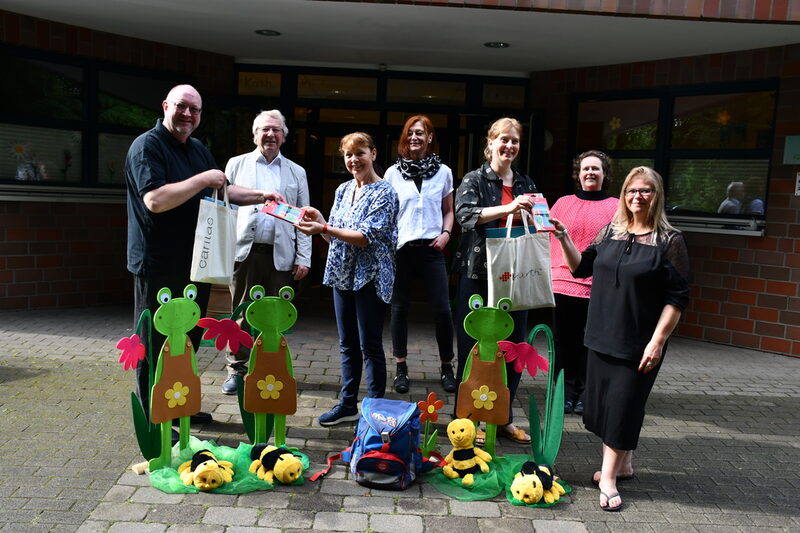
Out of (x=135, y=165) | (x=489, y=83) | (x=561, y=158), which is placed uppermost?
(x=489, y=83)

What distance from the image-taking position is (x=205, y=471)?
10.4 feet

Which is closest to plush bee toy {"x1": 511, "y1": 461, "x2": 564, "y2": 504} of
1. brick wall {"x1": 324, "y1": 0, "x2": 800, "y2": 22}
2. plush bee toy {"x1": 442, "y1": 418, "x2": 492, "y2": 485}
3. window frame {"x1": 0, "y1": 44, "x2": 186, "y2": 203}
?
plush bee toy {"x1": 442, "y1": 418, "x2": 492, "y2": 485}

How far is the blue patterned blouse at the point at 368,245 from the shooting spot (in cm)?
381

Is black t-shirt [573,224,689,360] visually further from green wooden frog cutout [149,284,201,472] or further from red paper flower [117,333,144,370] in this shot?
red paper flower [117,333,144,370]

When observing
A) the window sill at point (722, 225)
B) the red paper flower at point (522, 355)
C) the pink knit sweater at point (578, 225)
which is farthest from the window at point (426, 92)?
the red paper flower at point (522, 355)

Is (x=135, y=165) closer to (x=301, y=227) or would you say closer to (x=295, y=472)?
(x=301, y=227)

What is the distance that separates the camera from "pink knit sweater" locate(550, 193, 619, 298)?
14.0 feet

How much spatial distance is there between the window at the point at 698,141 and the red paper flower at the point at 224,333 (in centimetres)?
546

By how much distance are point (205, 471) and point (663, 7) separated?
16.9 ft

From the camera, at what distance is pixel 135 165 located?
3.47 metres

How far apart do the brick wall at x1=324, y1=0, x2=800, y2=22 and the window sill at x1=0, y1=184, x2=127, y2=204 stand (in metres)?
3.93

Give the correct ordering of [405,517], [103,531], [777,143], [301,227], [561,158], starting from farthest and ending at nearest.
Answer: [561,158], [777,143], [301,227], [405,517], [103,531]

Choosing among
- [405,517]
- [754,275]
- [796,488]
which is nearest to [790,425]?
[796,488]

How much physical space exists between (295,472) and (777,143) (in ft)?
19.6
